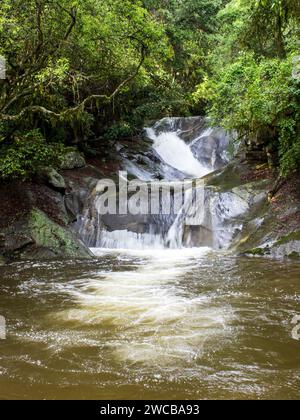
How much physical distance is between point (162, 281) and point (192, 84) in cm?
1868

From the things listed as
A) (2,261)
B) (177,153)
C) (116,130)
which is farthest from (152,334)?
(177,153)

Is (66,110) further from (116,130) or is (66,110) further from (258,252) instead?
(116,130)

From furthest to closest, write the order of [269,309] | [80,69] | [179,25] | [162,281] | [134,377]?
[179,25], [80,69], [162,281], [269,309], [134,377]

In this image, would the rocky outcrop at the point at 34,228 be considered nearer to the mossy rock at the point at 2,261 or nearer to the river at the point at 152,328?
the mossy rock at the point at 2,261

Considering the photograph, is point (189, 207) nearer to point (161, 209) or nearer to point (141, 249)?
point (161, 209)

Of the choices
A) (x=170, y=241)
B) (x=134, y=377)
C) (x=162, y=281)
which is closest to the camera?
(x=134, y=377)

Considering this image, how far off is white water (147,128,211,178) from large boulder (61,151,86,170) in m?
4.66

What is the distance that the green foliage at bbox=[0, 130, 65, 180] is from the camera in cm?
1044

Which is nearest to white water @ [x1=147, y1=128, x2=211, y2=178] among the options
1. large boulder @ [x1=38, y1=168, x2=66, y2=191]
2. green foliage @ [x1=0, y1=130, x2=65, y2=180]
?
large boulder @ [x1=38, y1=168, x2=66, y2=191]

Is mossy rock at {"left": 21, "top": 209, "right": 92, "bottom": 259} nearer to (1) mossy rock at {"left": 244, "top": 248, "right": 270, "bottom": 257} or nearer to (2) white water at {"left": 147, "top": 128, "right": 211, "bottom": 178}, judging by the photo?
(1) mossy rock at {"left": 244, "top": 248, "right": 270, "bottom": 257}

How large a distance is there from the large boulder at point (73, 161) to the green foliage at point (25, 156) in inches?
141

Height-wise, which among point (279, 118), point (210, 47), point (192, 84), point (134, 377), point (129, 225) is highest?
point (210, 47)

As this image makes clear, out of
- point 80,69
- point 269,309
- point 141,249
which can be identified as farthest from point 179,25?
point 269,309

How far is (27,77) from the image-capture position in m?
9.84
